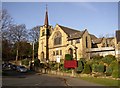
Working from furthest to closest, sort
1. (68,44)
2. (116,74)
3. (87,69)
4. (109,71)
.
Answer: (68,44) → (87,69) → (109,71) → (116,74)

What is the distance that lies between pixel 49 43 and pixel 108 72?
1474 inches

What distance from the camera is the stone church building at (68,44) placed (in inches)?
2355

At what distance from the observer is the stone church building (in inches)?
2355

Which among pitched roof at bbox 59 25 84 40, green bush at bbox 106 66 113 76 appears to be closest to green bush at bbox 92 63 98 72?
green bush at bbox 106 66 113 76

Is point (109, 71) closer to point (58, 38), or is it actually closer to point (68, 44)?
point (68, 44)

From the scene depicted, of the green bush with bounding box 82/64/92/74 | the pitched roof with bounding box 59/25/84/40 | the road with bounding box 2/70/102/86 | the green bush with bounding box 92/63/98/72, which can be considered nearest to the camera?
the road with bounding box 2/70/102/86

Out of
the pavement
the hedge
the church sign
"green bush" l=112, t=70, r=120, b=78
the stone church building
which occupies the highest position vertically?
the stone church building

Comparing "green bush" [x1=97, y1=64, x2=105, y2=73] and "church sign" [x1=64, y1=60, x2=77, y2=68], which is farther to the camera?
"church sign" [x1=64, y1=60, x2=77, y2=68]

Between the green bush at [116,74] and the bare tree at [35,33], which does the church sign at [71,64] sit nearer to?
the green bush at [116,74]

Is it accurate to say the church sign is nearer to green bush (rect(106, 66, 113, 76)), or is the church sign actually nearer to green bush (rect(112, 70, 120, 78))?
green bush (rect(106, 66, 113, 76))

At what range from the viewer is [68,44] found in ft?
207

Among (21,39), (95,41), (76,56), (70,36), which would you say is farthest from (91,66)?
(21,39)

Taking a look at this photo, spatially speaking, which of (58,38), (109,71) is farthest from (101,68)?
(58,38)

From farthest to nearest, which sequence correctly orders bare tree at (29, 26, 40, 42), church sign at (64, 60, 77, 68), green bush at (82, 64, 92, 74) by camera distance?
bare tree at (29, 26, 40, 42), church sign at (64, 60, 77, 68), green bush at (82, 64, 92, 74)
